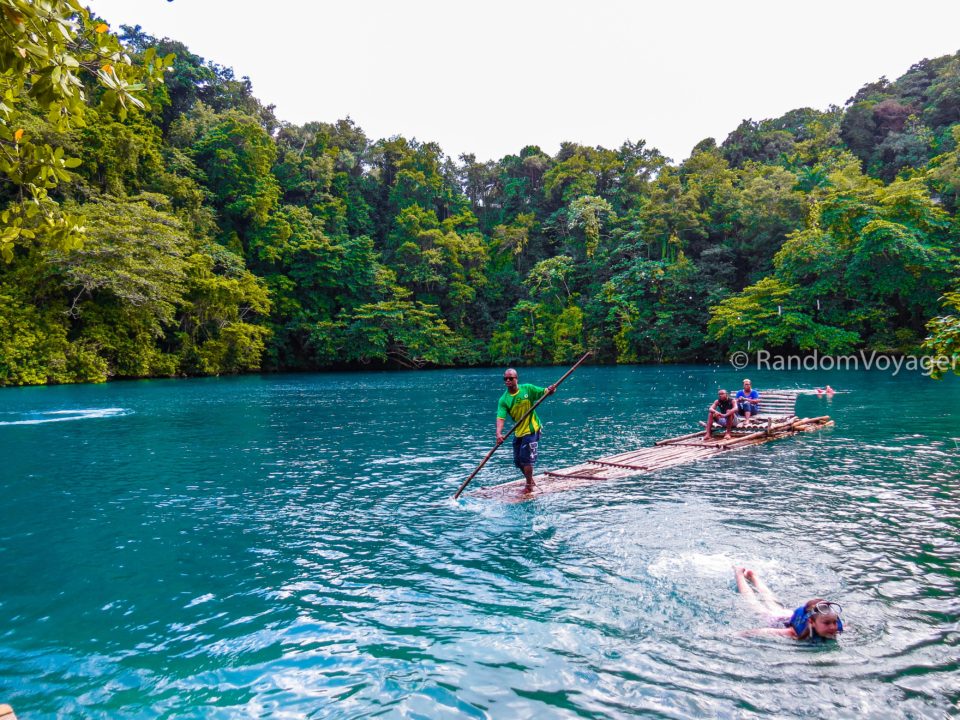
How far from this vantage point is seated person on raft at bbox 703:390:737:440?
15.2 m

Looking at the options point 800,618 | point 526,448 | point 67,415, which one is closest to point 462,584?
point 800,618

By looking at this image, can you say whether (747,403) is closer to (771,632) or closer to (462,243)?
(771,632)

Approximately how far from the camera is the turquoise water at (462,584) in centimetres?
464

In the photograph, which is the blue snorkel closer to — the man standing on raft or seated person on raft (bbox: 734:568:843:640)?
seated person on raft (bbox: 734:568:843:640)

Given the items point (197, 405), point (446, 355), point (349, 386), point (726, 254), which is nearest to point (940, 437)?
point (197, 405)

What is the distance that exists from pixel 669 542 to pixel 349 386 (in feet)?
101

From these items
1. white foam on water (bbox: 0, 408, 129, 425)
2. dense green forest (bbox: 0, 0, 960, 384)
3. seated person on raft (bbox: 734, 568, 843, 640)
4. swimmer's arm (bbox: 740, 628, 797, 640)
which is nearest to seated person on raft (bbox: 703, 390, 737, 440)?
seated person on raft (bbox: 734, 568, 843, 640)

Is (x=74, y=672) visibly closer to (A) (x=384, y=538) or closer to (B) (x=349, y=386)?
(A) (x=384, y=538)

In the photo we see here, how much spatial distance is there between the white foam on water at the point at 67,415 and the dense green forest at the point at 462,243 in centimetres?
1472

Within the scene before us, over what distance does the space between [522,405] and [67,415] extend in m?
19.8

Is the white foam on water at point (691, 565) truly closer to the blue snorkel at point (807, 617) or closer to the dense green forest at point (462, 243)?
the blue snorkel at point (807, 617)

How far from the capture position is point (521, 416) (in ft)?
32.9

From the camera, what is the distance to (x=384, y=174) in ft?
208

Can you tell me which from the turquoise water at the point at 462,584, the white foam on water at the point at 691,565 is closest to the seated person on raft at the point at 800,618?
the turquoise water at the point at 462,584
